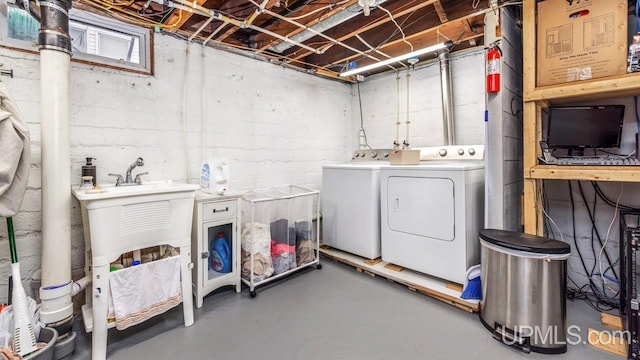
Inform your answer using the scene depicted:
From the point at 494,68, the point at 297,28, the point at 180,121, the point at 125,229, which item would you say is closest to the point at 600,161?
the point at 494,68

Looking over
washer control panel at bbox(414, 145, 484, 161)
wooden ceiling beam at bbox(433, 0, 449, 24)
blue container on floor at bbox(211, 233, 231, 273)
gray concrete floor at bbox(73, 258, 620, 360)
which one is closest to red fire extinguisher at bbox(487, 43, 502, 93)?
wooden ceiling beam at bbox(433, 0, 449, 24)

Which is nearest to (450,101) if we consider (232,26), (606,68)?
(606,68)

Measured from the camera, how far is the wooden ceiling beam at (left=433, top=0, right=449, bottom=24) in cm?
225

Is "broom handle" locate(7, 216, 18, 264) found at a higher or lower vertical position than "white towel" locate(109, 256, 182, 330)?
higher

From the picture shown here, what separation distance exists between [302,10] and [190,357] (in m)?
2.61

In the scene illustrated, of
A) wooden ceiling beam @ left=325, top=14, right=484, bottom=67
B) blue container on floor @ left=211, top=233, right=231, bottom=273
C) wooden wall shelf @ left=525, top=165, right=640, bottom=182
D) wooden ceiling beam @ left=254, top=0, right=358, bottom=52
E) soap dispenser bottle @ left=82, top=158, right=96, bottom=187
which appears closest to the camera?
wooden wall shelf @ left=525, top=165, right=640, bottom=182

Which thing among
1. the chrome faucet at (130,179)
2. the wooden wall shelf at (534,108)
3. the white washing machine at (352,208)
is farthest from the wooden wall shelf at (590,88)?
the chrome faucet at (130,179)

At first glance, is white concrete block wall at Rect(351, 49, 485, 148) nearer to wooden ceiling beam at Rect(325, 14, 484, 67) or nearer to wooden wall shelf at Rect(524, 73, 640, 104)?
wooden ceiling beam at Rect(325, 14, 484, 67)

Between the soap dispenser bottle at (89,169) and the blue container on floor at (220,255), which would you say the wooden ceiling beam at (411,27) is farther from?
the soap dispenser bottle at (89,169)

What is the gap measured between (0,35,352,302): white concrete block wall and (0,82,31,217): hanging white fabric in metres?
0.56

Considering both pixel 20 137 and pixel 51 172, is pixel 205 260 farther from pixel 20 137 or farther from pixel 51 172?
pixel 20 137

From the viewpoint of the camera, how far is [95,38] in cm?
228

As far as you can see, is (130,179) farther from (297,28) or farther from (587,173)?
(587,173)

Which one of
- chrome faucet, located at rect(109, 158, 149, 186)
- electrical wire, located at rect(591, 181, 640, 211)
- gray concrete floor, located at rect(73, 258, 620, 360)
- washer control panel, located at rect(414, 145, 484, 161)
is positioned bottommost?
gray concrete floor, located at rect(73, 258, 620, 360)
